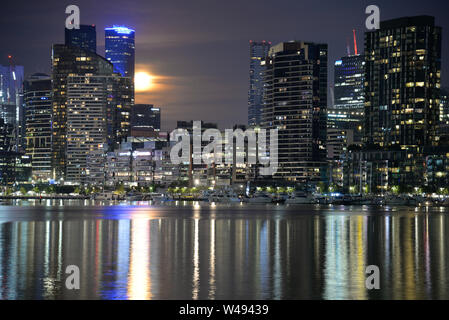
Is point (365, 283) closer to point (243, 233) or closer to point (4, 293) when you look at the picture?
point (4, 293)

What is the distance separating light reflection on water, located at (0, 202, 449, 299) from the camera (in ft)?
135

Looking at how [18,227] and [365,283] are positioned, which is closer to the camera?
[365,283]

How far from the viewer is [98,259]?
55.8 metres

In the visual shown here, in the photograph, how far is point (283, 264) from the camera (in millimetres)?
52688

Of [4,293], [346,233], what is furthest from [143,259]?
[346,233]

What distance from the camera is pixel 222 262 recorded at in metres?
53.8

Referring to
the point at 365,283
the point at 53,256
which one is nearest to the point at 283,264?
the point at 365,283

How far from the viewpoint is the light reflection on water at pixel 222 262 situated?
41125mm

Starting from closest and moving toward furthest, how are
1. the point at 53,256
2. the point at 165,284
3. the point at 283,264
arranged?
the point at 165,284 < the point at 283,264 < the point at 53,256
